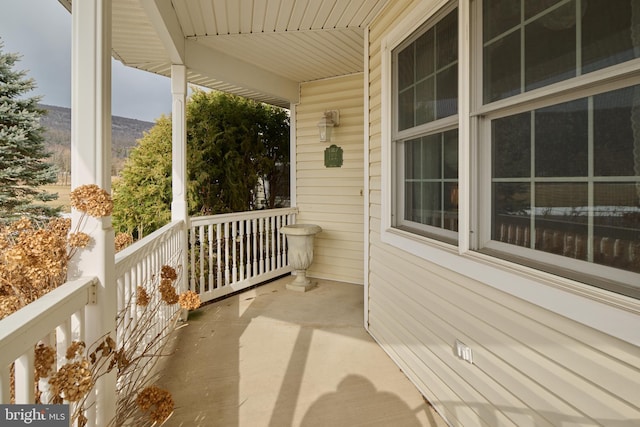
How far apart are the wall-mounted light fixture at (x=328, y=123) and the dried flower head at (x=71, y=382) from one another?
14.2 feet

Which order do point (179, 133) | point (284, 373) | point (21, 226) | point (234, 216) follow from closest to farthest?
point (21, 226)
point (284, 373)
point (179, 133)
point (234, 216)

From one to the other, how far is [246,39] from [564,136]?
337 cm

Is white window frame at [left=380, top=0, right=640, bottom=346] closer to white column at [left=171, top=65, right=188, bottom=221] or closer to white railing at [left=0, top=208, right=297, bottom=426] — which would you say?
white railing at [left=0, top=208, right=297, bottom=426]

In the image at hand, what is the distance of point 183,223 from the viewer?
3.80 m

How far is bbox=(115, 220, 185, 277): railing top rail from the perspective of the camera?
6.07ft

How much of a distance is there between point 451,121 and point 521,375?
139 centimetres

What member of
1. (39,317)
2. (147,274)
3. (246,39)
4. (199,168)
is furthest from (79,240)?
(199,168)

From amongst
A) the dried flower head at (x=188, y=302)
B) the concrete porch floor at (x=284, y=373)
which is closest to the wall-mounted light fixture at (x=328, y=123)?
the concrete porch floor at (x=284, y=373)

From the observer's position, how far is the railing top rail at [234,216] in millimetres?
4078

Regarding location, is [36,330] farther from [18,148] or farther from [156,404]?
[18,148]

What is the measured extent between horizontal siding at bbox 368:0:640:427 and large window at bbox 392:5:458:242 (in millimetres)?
242

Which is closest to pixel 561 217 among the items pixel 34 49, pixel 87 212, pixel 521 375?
pixel 521 375

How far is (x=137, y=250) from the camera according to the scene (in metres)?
2.16

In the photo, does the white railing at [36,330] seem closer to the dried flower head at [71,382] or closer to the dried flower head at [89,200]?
the dried flower head at [71,382]
